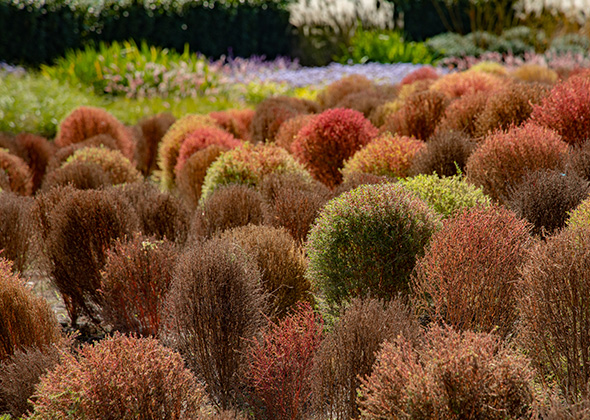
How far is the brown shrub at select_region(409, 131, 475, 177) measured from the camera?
5.96 m

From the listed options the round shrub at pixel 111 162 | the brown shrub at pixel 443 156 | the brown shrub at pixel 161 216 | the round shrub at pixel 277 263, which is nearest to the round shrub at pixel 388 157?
the brown shrub at pixel 443 156

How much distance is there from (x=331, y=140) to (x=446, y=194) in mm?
2694

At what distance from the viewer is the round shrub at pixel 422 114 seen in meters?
7.51

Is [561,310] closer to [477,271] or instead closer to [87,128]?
[477,271]

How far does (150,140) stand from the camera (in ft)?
36.1

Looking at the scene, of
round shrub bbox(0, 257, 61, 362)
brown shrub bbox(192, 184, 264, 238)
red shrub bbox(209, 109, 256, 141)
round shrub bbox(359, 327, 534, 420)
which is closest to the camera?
round shrub bbox(359, 327, 534, 420)

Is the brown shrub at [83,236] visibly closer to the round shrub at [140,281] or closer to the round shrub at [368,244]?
the round shrub at [140,281]

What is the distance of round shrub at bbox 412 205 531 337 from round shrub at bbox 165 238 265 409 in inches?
45.3

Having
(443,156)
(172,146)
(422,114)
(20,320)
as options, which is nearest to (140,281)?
(20,320)

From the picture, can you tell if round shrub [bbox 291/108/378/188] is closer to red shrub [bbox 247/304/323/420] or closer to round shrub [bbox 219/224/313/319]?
round shrub [bbox 219/224/313/319]

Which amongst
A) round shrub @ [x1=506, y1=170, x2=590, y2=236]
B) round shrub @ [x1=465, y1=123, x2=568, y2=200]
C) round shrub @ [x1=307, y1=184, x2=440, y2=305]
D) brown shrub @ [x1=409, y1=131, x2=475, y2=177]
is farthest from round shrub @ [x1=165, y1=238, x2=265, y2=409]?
brown shrub @ [x1=409, y1=131, x2=475, y2=177]

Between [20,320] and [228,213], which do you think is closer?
[20,320]

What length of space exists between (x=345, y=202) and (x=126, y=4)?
19555 mm

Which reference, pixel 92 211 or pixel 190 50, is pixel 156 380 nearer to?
pixel 92 211
